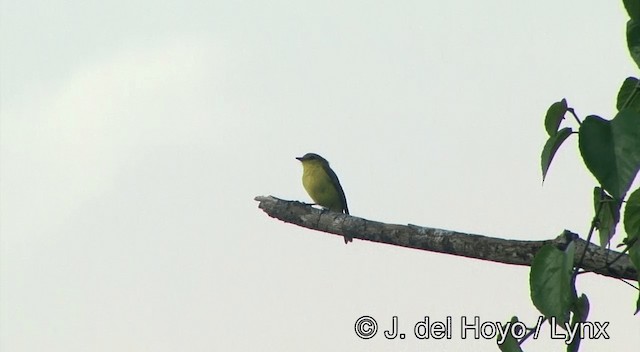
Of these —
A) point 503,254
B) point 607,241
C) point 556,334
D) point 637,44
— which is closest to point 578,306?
point 556,334

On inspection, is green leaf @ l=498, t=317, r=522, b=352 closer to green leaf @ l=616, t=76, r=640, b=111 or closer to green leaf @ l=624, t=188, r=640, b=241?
green leaf @ l=624, t=188, r=640, b=241

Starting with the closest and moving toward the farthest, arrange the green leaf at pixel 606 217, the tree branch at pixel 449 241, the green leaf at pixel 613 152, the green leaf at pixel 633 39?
the green leaf at pixel 613 152 < the green leaf at pixel 633 39 < the green leaf at pixel 606 217 < the tree branch at pixel 449 241

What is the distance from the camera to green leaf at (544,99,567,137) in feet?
8.21

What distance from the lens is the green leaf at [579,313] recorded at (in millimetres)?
2406

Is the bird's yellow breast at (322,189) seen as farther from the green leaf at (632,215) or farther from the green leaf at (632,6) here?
the green leaf at (632,6)

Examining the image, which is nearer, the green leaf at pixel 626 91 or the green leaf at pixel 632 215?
the green leaf at pixel 632 215

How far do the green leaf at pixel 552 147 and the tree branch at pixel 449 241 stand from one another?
1.15 feet

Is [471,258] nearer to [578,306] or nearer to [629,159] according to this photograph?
[578,306]

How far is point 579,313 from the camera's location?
256 centimetres

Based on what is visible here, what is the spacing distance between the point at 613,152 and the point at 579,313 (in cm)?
68

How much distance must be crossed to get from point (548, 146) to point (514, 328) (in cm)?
54

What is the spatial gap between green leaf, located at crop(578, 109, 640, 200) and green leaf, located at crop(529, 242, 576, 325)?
0.78ft

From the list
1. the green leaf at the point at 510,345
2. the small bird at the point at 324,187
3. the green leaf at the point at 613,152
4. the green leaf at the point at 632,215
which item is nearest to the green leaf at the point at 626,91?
the green leaf at the point at 632,215

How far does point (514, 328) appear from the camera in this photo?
8.57 ft
